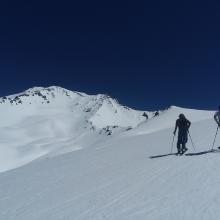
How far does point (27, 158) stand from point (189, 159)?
18357 cm

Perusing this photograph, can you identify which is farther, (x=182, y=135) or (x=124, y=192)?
(x=182, y=135)

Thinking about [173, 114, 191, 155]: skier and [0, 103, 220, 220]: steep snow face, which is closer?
[0, 103, 220, 220]: steep snow face

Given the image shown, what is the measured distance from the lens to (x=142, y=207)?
10336 mm

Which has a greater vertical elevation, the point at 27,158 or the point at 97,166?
the point at 97,166

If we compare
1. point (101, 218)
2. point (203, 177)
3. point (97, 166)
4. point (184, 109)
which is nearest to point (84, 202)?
point (101, 218)

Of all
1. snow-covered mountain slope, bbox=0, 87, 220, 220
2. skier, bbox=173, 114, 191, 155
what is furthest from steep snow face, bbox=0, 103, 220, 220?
skier, bbox=173, 114, 191, 155

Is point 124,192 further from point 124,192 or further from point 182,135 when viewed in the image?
point 182,135

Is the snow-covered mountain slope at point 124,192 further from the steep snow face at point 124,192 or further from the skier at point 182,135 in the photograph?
the skier at point 182,135

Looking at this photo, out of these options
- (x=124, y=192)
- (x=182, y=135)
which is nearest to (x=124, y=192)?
(x=124, y=192)

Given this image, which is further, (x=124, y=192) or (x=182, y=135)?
(x=182, y=135)

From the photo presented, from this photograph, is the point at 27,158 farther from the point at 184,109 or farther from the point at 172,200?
the point at 172,200

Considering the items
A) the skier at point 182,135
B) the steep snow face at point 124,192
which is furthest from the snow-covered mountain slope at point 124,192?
the skier at point 182,135

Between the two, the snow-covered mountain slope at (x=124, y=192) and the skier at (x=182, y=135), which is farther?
the skier at (x=182, y=135)

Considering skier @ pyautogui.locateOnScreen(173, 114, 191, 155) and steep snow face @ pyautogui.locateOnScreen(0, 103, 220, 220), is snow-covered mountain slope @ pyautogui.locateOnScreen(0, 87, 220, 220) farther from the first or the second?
skier @ pyautogui.locateOnScreen(173, 114, 191, 155)
